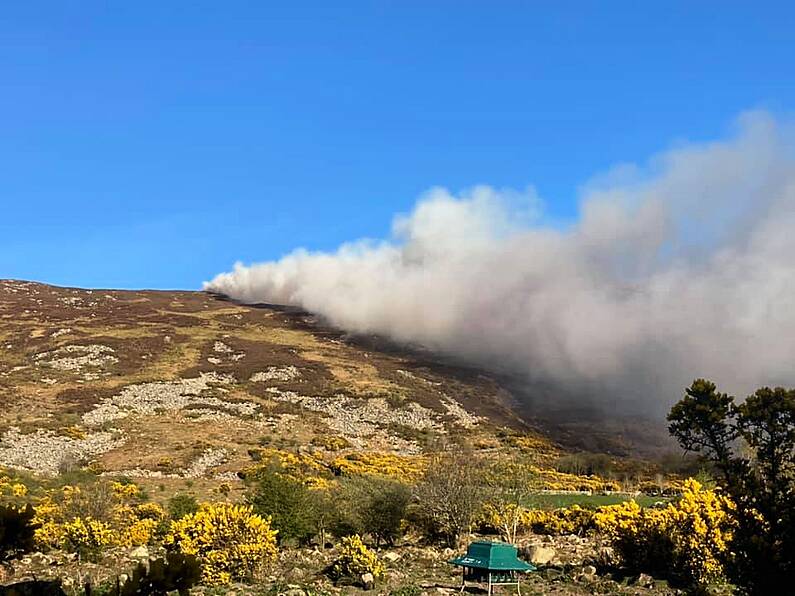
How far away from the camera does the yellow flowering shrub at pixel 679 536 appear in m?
16.8

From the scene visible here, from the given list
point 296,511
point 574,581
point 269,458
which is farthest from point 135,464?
point 574,581

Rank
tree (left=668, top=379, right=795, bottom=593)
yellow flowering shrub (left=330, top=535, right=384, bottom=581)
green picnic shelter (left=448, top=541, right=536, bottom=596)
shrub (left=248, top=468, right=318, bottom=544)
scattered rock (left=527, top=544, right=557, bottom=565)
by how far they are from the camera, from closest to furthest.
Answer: tree (left=668, top=379, right=795, bottom=593), green picnic shelter (left=448, top=541, right=536, bottom=596), yellow flowering shrub (left=330, top=535, right=384, bottom=581), scattered rock (left=527, top=544, right=557, bottom=565), shrub (left=248, top=468, right=318, bottom=544)

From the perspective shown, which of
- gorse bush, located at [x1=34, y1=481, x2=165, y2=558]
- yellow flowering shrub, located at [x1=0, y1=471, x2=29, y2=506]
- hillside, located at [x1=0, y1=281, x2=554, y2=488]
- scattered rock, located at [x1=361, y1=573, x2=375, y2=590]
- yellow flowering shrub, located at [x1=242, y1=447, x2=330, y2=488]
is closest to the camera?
scattered rock, located at [x1=361, y1=573, x2=375, y2=590]

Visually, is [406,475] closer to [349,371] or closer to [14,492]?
[14,492]

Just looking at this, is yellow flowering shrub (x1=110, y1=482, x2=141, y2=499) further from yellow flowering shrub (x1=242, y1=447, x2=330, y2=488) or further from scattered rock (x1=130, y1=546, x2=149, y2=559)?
scattered rock (x1=130, y1=546, x2=149, y2=559)

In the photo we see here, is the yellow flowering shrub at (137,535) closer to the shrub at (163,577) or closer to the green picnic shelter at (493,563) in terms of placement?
the green picnic shelter at (493,563)

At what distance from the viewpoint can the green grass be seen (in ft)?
106

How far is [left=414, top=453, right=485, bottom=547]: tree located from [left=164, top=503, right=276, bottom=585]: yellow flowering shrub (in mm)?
8040

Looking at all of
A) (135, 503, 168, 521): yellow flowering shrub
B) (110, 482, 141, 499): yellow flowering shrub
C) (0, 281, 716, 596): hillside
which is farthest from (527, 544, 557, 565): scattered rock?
(110, 482, 141, 499): yellow flowering shrub

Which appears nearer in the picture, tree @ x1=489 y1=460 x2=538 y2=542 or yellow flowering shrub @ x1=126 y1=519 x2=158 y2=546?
yellow flowering shrub @ x1=126 y1=519 x2=158 y2=546

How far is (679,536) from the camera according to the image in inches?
693

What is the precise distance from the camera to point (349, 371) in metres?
86.1

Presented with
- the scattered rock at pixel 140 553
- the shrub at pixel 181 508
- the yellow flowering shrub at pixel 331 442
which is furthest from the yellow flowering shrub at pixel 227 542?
the yellow flowering shrub at pixel 331 442

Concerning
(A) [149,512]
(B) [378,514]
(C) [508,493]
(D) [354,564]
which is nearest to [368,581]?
(D) [354,564]
